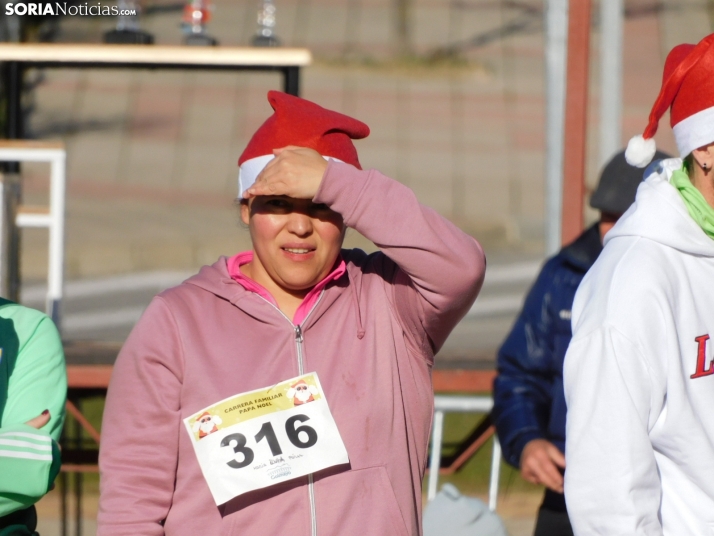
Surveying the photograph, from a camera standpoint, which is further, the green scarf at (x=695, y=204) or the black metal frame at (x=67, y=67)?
the black metal frame at (x=67, y=67)

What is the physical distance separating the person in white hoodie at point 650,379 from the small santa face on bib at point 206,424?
71 centimetres

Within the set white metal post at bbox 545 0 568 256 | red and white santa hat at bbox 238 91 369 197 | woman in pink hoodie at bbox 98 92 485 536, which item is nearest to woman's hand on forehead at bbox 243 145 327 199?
woman in pink hoodie at bbox 98 92 485 536

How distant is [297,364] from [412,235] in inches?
14.9

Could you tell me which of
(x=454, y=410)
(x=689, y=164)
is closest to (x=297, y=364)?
(x=689, y=164)

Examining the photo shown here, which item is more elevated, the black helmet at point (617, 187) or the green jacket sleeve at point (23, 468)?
the black helmet at point (617, 187)

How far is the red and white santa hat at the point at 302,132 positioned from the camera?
234 cm

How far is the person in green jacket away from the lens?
2.42 metres

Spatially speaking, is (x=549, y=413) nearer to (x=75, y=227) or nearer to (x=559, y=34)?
(x=559, y=34)

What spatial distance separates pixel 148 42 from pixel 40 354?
10.0 feet

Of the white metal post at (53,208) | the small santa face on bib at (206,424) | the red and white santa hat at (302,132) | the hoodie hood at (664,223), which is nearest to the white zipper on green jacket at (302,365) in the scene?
the small santa face on bib at (206,424)

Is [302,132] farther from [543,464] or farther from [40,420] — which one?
[543,464]

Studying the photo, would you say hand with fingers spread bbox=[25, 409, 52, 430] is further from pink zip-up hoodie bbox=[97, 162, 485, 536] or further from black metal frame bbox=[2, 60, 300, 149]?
black metal frame bbox=[2, 60, 300, 149]

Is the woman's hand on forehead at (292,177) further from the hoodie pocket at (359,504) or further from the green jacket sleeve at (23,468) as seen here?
the green jacket sleeve at (23,468)

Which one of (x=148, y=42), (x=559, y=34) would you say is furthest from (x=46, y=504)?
(x=559, y=34)
